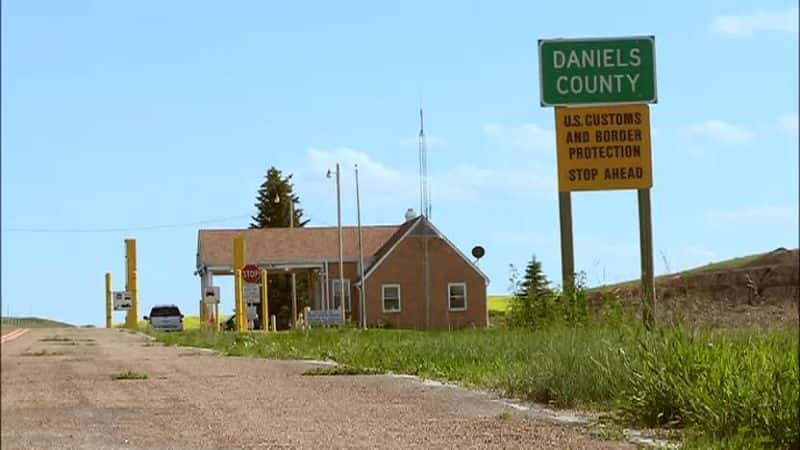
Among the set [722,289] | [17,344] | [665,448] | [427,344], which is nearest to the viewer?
[17,344]

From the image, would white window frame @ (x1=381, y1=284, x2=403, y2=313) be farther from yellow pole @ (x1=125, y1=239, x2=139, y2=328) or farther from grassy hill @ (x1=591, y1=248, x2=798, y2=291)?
yellow pole @ (x1=125, y1=239, x2=139, y2=328)

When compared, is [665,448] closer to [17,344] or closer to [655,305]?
[655,305]

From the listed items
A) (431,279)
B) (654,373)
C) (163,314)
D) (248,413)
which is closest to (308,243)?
(431,279)

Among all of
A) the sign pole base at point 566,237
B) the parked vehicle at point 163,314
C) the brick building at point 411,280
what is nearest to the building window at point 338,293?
the brick building at point 411,280

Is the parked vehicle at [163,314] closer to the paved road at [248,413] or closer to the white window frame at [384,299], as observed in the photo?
the paved road at [248,413]

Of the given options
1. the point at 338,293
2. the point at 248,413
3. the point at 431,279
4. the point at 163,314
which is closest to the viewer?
the point at 163,314

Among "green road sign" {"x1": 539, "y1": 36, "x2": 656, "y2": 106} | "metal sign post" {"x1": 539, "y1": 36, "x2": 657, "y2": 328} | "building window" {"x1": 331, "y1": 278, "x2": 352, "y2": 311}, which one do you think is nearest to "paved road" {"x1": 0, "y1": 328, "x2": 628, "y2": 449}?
"metal sign post" {"x1": 539, "y1": 36, "x2": 657, "y2": 328}

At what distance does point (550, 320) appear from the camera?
17.4 meters

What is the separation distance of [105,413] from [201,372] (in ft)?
23.9

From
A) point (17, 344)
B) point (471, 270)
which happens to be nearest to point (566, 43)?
point (17, 344)

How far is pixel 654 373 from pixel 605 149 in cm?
712

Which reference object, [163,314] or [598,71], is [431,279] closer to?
[598,71]

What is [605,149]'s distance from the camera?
683 inches

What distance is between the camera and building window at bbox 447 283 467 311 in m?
54.5
